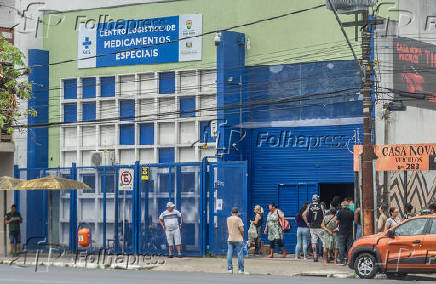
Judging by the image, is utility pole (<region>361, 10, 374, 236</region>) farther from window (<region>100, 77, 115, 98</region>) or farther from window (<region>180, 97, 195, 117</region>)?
window (<region>100, 77, 115, 98</region>)

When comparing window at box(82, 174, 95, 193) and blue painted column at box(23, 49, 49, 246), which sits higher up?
blue painted column at box(23, 49, 49, 246)

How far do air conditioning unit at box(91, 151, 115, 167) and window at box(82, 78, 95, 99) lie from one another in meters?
2.36

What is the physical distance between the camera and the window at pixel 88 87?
36.2m

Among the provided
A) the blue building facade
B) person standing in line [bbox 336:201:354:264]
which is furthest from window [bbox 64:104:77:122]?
person standing in line [bbox 336:201:354:264]

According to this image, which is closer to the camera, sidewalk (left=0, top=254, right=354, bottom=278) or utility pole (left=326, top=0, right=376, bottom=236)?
utility pole (left=326, top=0, right=376, bottom=236)

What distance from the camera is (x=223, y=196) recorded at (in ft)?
94.0

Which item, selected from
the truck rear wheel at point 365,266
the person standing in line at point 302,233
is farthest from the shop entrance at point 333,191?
the truck rear wheel at point 365,266

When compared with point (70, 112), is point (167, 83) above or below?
above

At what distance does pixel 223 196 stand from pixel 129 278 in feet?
25.6

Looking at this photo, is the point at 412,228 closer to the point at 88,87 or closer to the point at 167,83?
the point at 167,83

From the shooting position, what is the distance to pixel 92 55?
119 ft

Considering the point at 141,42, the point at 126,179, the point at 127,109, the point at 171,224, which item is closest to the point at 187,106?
the point at 127,109

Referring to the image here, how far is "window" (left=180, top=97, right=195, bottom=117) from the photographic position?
Answer: 112 feet

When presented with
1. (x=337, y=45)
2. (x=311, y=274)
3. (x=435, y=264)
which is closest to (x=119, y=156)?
(x=337, y=45)
